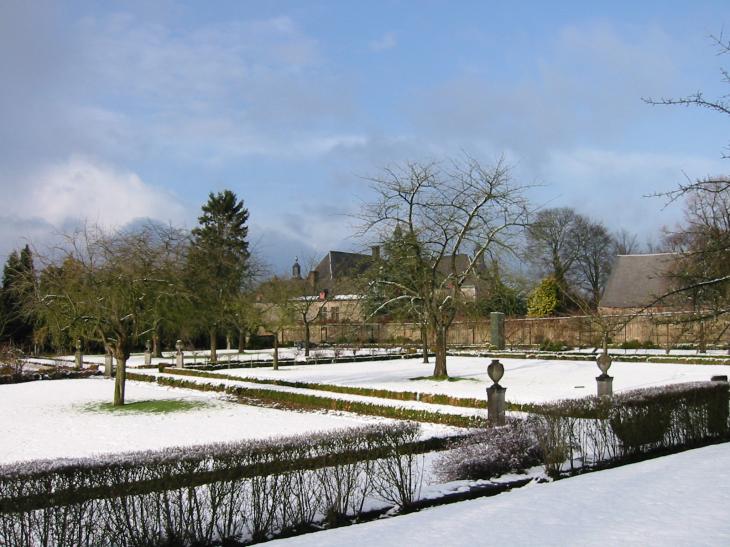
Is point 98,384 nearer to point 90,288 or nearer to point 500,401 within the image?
point 90,288

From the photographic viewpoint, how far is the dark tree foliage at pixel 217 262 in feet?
106

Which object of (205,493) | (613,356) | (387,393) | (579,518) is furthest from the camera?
(613,356)

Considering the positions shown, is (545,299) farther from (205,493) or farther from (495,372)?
(205,493)

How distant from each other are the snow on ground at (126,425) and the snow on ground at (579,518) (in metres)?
5.73

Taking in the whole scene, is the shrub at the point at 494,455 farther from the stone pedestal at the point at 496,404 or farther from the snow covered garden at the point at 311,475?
the stone pedestal at the point at 496,404

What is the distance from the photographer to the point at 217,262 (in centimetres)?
3859

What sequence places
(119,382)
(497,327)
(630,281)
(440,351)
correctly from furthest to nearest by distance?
(630,281)
(497,327)
(440,351)
(119,382)

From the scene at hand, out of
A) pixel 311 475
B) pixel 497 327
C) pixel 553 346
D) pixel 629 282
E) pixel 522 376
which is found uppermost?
pixel 629 282

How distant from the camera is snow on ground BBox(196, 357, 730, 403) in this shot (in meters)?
18.6


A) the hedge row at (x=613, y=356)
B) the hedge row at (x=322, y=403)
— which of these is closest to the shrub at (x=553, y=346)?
the hedge row at (x=613, y=356)

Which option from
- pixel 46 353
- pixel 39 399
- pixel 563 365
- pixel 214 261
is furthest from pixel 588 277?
pixel 39 399

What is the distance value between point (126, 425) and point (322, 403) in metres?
5.05

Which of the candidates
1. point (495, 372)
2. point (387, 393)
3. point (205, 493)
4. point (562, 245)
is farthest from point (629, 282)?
point (205, 493)

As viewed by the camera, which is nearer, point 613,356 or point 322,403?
A: point 322,403
